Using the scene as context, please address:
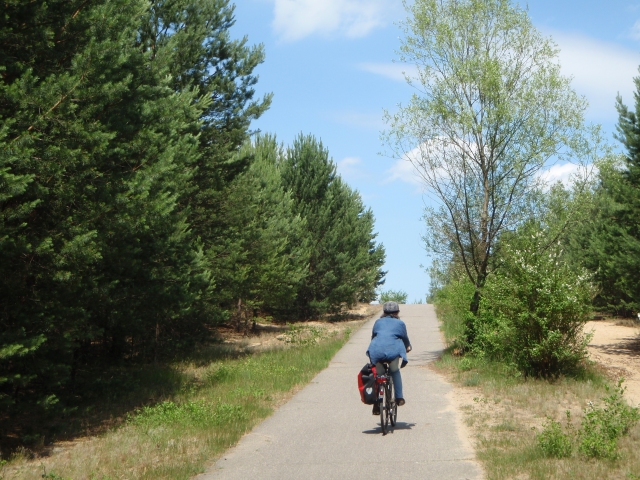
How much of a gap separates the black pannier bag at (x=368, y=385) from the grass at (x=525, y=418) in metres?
1.46

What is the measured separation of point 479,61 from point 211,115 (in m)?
8.23

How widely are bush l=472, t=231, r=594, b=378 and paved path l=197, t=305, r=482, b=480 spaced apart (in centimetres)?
178

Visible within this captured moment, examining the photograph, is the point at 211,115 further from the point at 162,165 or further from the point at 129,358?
the point at 162,165

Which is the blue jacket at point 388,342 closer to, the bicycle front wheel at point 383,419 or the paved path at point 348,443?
the bicycle front wheel at point 383,419

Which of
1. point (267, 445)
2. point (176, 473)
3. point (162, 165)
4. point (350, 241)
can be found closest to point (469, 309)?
point (162, 165)

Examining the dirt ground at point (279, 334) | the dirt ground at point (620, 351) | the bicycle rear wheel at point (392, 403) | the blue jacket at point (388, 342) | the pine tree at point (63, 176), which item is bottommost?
the dirt ground at point (620, 351)

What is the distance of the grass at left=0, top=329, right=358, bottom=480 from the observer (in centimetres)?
827

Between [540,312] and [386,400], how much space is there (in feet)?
18.6

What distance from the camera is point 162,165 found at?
42.2 ft

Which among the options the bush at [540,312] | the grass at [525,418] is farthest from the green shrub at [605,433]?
the bush at [540,312]

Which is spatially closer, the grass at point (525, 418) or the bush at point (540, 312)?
the grass at point (525, 418)

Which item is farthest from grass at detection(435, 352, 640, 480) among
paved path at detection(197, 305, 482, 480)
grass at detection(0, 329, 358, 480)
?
grass at detection(0, 329, 358, 480)

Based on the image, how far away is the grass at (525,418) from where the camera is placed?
748 cm

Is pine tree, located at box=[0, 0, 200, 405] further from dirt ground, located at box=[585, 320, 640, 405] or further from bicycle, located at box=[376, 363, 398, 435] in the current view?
dirt ground, located at box=[585, 320, 640, 405]
